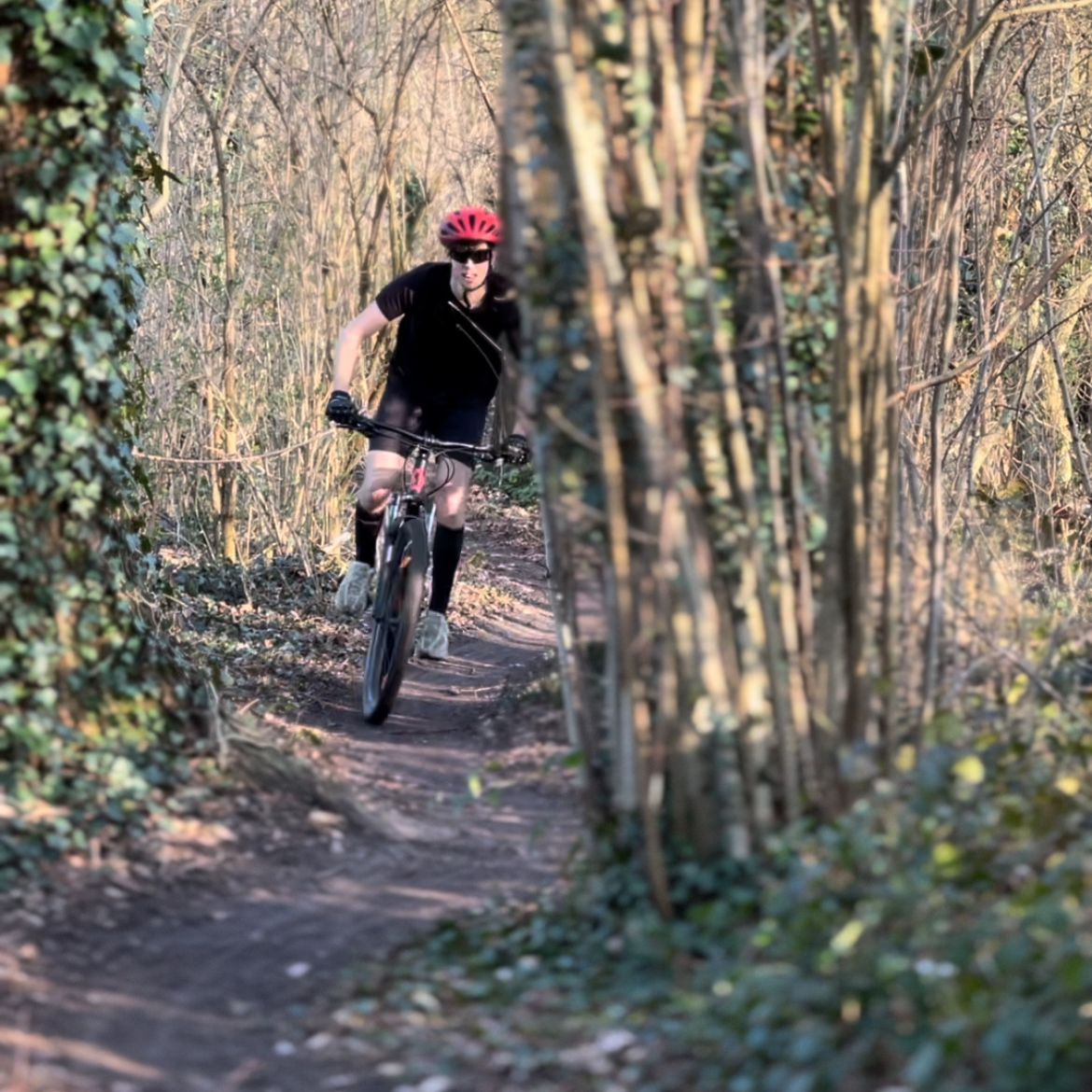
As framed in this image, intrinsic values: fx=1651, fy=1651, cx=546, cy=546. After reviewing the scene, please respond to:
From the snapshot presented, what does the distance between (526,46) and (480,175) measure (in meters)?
13.1

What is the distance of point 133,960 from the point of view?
14.8ft

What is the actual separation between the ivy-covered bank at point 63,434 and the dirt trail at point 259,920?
0.36 m

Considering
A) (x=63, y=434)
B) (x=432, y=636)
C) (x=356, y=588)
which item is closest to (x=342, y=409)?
(x=356, y=588)

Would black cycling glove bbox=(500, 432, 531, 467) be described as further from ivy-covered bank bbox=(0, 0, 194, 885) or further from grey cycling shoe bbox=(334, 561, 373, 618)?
ivy-covered bank bbox=(0, 0, 194, 885)

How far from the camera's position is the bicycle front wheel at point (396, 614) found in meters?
7.58

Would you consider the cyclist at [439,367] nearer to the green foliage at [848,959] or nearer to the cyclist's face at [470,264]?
the cyclist's face at [470,264]

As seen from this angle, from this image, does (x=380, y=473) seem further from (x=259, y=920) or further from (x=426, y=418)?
(x=259, y=920)

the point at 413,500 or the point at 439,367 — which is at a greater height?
the point at 439,367

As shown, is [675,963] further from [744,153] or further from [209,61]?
[209,61]

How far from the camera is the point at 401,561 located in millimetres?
7672

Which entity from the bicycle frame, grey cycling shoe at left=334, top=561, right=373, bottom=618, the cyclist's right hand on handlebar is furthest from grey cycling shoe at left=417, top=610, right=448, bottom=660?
the cyclist's right hand on handlebar

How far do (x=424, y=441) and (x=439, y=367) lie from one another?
50cm

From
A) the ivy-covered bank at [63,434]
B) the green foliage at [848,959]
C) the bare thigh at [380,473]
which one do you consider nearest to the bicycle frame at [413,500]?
the bare thigh at [380,473]

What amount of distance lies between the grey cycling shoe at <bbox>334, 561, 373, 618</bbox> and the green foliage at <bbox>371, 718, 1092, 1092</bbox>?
4149 mm
